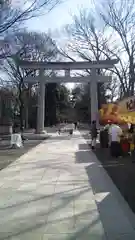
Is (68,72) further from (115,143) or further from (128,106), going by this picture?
(128,106)

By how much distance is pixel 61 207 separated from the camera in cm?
792

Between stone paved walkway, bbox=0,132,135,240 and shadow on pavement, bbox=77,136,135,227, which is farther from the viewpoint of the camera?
shadow on pavement, bbox=77,136,135,227

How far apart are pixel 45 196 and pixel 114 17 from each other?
1356 inches

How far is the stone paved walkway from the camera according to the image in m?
6.11

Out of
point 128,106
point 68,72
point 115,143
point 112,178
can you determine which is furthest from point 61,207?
point 68,72

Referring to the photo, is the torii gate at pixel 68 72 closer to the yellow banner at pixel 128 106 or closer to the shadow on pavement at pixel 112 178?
the yellow banner at pixel 128 106

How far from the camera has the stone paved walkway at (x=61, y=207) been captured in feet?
20.0

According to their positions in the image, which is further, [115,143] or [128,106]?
[115,143]

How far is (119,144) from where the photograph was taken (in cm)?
Result: 1800

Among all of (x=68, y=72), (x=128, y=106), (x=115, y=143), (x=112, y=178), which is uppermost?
(x=68, y=72)

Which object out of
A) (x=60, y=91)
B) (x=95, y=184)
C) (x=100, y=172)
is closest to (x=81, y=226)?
(x=95, y=184)

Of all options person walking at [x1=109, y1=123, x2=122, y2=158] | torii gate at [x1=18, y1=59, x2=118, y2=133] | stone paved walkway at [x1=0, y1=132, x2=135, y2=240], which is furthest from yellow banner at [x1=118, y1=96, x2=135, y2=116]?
torii gate at [x1=18, y1=59, x2=118, y2=133]

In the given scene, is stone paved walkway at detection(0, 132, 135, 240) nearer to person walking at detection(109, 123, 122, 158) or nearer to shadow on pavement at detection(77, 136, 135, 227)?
shadow on pavement at detection(77, 136, 135, 227)

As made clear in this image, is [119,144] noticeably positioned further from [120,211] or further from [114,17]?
[114,17]
